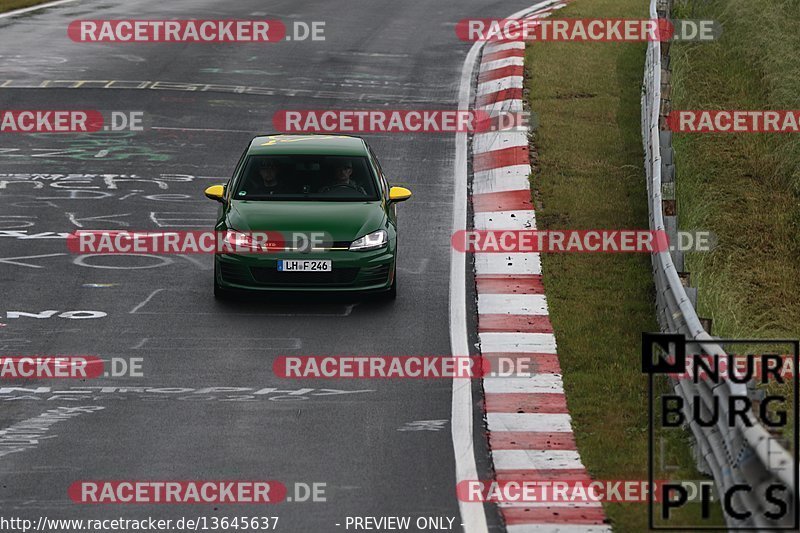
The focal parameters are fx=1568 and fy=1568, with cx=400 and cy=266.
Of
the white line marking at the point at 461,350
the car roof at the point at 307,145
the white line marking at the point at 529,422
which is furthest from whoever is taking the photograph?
the car roof at the point at 307,145

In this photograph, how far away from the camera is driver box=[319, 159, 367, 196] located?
15594mm

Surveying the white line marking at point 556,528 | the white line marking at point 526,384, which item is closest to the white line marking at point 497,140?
the white line marking at point 526,384

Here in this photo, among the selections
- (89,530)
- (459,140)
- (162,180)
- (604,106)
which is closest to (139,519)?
(89,530)

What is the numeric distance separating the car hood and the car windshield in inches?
6.8

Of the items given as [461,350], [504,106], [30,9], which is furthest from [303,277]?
[30,9]

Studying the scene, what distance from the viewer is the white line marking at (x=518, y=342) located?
531 inches

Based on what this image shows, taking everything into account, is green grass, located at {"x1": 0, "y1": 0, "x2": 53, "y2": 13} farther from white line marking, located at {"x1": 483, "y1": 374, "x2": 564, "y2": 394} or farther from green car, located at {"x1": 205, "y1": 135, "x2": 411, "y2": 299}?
white line marking, located at {"x1": 483, "y1": 374, "x2": 564, "y2": 394}

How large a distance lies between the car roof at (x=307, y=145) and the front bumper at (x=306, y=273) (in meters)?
1.64

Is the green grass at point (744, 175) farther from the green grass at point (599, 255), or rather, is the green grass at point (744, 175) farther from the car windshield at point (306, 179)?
the car windshield at point (306, 179)

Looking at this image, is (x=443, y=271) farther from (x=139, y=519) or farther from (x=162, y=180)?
(x=139, y=519)

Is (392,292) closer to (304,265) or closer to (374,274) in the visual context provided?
(374,274)

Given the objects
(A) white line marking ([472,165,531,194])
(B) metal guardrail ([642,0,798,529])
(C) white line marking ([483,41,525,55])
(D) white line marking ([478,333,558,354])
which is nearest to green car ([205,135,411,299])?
(D) white line marking ([478,333,558,354])

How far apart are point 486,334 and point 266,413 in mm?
2962

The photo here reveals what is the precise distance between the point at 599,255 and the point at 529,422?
5.32m
